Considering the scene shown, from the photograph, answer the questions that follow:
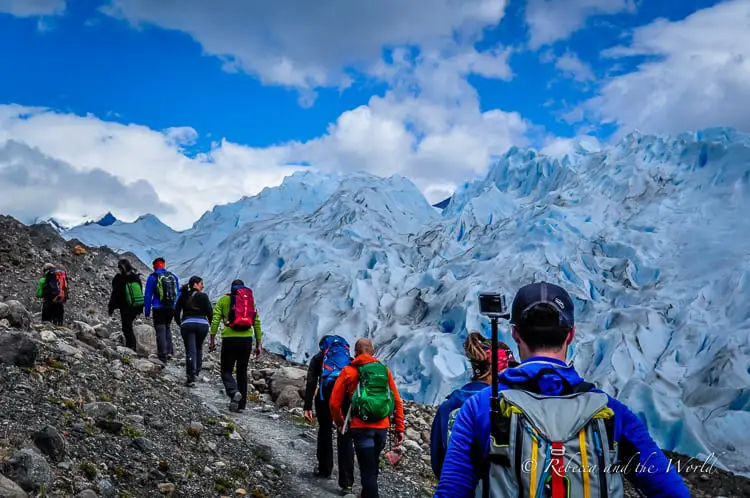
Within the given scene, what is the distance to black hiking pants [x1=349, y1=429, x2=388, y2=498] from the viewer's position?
14.5ft

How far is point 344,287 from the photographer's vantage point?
23172mm

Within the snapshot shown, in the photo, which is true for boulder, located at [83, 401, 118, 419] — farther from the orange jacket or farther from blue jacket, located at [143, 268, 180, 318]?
blue jacket, located at [143, 268, 180, 318]

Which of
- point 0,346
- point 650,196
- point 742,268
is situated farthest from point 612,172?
point 0,346

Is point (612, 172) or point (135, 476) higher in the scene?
point (612, 172)

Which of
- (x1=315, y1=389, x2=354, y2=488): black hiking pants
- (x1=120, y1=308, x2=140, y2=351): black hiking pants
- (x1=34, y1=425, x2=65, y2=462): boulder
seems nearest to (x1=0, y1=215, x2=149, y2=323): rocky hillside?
Result: (x1=120, y1=308, x2=140, y2=351): black hiking pants

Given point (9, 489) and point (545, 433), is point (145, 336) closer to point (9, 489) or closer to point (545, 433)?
point (9, 489)

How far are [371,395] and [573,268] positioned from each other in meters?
18.1

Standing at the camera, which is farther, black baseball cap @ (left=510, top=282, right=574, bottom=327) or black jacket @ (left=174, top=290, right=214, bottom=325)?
black jacket @ (left=174, top=290, right=214, bottom=325)

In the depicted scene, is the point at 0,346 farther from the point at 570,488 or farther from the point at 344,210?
the point at 344,210

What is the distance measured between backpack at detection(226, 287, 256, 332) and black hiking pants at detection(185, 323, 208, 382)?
95 cm

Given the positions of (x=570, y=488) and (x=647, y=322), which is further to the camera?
(x=647, y=322)

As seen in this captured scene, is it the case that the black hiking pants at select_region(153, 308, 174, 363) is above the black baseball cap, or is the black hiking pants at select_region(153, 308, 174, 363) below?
below

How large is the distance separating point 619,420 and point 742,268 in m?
19.0

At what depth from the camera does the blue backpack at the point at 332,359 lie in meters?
5.09
